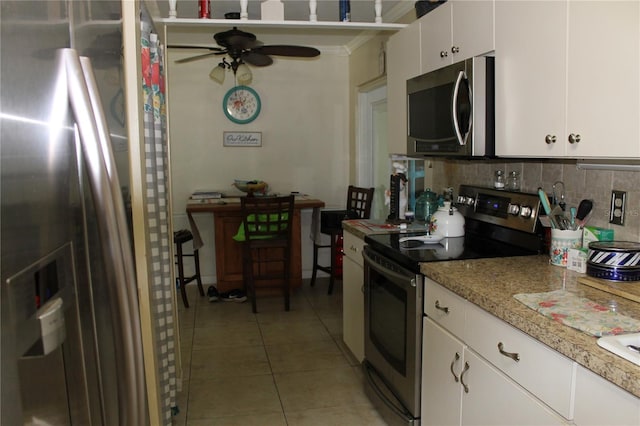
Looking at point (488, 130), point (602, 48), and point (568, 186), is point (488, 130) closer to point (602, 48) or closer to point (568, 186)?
point (568, 186)

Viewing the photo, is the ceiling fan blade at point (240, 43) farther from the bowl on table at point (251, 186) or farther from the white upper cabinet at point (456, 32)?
the bowl on table at point (251, 186)

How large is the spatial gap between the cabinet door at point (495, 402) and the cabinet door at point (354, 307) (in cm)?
124

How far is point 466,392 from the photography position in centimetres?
181

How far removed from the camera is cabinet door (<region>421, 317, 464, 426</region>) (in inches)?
73.7

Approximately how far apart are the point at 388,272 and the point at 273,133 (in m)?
3.41

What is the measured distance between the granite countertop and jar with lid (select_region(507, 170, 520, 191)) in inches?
19.4

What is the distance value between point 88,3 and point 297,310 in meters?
3.74

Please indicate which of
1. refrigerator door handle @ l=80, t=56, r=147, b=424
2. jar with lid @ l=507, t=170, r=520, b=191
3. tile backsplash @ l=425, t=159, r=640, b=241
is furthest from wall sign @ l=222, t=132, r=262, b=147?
refrigerator door handle @ l=80, t=56, r=147, b=424

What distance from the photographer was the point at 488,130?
2184mm

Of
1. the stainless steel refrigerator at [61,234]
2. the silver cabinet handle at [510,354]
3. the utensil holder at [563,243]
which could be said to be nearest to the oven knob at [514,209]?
the utensil holder at [563,243]

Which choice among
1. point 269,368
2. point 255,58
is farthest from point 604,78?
point 255,58

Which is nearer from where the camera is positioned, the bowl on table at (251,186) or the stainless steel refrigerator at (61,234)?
the stainless steel refrigerator at (61,234)

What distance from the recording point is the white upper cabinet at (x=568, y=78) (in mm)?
1502

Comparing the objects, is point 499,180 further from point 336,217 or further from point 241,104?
point 241,104
